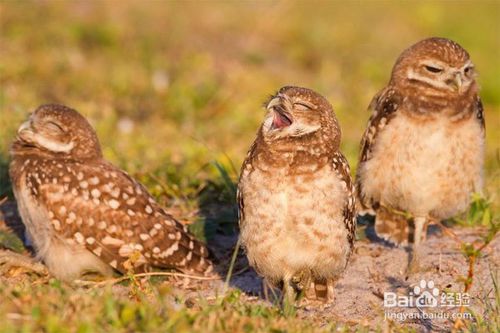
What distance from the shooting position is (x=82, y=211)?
5.53 metres

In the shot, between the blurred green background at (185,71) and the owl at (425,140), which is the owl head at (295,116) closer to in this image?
the owl at (425,140)

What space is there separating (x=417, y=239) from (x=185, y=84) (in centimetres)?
440

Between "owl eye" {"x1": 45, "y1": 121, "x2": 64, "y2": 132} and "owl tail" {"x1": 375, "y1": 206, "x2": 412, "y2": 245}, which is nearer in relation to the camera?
"owl eye" {"x1": 45, "y1": 121, "x2": 64, "y2": 132}

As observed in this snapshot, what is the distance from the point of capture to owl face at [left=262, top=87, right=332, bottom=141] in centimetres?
491

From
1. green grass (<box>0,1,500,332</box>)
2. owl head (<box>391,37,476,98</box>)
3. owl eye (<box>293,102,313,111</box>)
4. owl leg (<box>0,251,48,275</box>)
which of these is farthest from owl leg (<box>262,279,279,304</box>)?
owl head (<box>391,37,476,98</box>)

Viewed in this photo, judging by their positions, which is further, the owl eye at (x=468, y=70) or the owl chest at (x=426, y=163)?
the owl eye at (x=468, y=70)

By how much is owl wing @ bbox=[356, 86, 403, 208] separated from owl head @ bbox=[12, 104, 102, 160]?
1851 mm

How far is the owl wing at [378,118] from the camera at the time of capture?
19.5ft

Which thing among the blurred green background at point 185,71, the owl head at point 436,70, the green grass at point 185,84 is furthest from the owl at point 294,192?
the blurred green background at point 185,71

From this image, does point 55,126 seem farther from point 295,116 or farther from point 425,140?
point 425,140

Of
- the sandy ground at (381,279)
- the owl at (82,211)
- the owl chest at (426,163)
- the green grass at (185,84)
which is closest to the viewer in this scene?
the green grass at (185,84)

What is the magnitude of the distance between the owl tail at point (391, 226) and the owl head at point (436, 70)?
2.97 feet

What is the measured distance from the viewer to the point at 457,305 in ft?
16.8

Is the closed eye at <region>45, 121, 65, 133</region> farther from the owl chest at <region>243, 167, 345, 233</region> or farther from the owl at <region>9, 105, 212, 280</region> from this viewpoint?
the owl chest at <region>243, 167, 345, 233</region>
